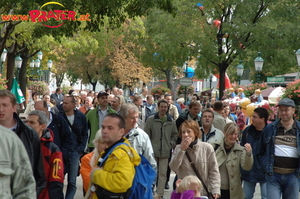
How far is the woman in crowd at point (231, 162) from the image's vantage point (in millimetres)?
7094

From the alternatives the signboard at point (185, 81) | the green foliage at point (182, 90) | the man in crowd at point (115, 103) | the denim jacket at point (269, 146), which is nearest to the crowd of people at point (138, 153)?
the denim jacket at point (269, 146)

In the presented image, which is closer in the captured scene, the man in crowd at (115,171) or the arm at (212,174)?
the man in crowd at (115,171)

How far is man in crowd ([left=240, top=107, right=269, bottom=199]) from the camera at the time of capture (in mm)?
7707

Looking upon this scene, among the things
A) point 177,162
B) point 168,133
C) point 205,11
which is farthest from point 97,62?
point 177,162

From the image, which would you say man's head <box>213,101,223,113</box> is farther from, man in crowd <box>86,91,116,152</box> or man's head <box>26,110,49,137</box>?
man's head <box>26,110,49,137</box>

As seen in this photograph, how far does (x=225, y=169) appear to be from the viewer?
23.7 feet

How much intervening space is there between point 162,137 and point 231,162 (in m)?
2.95

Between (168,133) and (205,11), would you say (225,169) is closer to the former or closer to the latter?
(168,133)

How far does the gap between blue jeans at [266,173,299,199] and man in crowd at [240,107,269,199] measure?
50 centimetres

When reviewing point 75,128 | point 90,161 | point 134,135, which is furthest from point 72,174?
point 90,161

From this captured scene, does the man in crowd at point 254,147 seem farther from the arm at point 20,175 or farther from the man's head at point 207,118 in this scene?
the arm at point 20,175

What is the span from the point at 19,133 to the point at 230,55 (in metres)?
26.8

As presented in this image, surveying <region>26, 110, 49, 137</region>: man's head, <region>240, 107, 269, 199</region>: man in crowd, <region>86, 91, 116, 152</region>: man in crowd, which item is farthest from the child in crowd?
<region>86, 91, 116, 152</region>: man in crowd

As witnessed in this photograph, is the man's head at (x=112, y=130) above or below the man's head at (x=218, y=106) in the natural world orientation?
above
